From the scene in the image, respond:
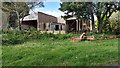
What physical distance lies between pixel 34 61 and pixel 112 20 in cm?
1501

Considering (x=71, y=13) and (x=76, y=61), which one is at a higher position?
(x=71, y=13)

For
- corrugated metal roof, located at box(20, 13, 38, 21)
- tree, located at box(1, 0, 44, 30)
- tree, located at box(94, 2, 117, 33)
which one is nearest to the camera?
tree, located at box(1, 0, 44, 30)

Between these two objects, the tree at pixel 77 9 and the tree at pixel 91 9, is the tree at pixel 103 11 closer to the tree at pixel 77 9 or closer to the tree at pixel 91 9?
the tree at pixel 91 9

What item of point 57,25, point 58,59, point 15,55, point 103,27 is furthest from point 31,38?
point 57,25

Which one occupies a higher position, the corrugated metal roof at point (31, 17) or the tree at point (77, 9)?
the tree at point (77, 9)

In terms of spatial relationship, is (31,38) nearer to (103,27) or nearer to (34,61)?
(34,61)

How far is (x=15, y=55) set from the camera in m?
7.03

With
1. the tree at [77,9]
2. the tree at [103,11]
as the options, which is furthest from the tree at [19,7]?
the tree at [103,11]

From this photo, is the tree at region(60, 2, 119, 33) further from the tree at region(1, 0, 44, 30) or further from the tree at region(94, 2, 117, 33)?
the tree at region(1, 0, 44, 30)

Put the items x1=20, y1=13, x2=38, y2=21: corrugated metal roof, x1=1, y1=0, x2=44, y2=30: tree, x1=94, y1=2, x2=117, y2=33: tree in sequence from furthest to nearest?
x1=20, y1=13, x2=38, y2=21: corrugated metal roof → x1=94, y1=2, x2=117, y2=33: tree → x1=1, y1=0, x2=44, y2=30: tree

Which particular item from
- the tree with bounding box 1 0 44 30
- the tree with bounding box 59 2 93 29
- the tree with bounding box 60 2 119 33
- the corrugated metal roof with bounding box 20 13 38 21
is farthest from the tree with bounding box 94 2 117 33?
the corrugated metal roof with bounding box 20 13 38 21

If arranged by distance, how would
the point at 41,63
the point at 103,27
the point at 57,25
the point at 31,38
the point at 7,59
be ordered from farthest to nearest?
the point at 57,25
the point at 103,27
the point at 31,38
the point at 7,59
the point at 41,63

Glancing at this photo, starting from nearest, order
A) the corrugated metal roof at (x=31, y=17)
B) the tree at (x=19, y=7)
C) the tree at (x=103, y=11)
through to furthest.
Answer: the tree at (x=19, y=7), the tree at (x=103, y=11), the corrugated metal roof at (x=31, y=17)

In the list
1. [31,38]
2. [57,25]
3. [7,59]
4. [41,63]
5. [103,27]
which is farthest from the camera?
[57,25]
